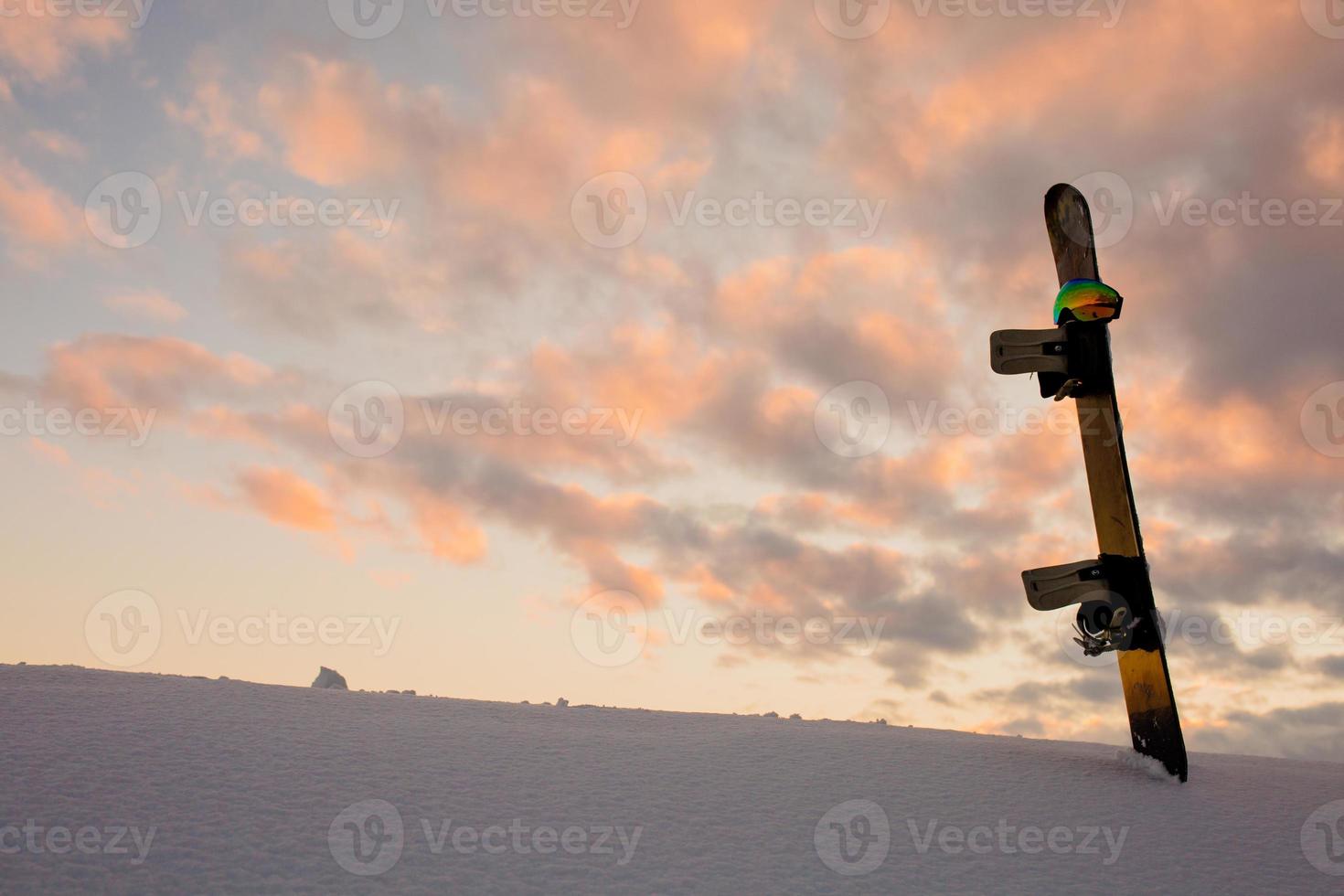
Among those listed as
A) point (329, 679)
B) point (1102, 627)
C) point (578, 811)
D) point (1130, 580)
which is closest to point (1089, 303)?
point (1130, 580)

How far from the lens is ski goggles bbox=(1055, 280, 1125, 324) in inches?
352

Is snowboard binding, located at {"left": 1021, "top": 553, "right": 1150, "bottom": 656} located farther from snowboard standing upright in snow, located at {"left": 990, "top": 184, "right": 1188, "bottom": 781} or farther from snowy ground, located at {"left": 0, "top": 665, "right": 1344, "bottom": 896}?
snowy ground, located at {"left": 0, "top": 665, "right": 1344, "bottom": 896}

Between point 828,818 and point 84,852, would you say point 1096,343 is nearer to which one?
point 828,818

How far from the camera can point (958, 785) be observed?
7.27m

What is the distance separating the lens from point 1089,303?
29.3ft

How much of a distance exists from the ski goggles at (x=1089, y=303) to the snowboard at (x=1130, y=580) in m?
0.13

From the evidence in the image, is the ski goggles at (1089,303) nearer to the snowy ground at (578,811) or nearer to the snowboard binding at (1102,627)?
the snowboard binding at (1102,627)

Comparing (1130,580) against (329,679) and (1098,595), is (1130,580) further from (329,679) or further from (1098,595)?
(329,679)

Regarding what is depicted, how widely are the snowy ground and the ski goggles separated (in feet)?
14.4

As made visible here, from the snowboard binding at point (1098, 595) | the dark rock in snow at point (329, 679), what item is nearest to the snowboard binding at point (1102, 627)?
the snowboard binding at point (1098, 595)

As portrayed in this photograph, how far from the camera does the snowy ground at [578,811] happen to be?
5.28m

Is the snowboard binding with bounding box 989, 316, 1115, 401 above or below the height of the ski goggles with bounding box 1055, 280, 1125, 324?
below

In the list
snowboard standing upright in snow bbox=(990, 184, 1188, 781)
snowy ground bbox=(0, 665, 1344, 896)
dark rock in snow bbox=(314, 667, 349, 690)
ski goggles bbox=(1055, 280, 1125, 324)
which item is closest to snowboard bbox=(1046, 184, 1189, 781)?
snowboard standing upright in snow bbox=(990, 184, 1188, 781)

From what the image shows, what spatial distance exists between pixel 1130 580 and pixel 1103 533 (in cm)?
52
